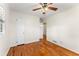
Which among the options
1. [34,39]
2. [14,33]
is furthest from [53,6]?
[14,33]

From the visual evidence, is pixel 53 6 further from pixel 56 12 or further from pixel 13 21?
pixel 13 21

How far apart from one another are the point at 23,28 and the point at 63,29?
652 mm

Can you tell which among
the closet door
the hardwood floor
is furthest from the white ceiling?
the hardwood floor

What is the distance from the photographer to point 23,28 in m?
1.37

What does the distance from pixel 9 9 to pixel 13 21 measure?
18cm

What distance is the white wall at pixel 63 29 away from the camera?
145 cm

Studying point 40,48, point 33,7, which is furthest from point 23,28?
point 40,48

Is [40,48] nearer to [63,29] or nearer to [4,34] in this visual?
[63,29]

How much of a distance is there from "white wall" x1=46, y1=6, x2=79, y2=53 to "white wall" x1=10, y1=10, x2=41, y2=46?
209 millimetres

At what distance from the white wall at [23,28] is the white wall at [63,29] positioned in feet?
0.68

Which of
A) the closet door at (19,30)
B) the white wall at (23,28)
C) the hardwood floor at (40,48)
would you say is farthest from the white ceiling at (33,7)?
the hardwood floor at (40,48)

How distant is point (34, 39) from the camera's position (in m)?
1.45

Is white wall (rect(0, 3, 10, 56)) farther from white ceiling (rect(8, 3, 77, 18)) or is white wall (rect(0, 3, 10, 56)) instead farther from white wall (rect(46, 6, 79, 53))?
white wall (rect(46, 6, 79, 53))

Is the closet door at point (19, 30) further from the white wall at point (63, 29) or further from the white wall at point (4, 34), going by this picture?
the white wall at point (63, 29)
